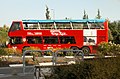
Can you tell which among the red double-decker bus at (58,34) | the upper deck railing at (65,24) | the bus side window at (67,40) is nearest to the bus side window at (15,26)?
the red double-decker bus at (58,34)

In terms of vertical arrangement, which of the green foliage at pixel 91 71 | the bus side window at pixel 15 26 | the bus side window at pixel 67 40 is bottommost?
the bus side window at pixel 67 40

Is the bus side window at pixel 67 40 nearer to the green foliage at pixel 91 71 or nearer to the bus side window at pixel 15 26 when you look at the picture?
the bus side window at pixel 15 26

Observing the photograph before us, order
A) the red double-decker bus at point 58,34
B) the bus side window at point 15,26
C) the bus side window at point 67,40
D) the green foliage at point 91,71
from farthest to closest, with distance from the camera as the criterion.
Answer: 1. the bus side window at point 15,26
2. the bus side window at point 67,40
3. the red double-decker bus at point 58,34
4. the green foliage at point 91,71

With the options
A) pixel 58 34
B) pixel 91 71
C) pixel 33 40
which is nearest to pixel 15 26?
pixel 33 40

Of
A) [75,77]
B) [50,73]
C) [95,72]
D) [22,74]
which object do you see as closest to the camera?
[95,72]

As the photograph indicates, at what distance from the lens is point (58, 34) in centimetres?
3625

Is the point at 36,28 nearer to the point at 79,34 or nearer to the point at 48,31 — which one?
the point at 48,31

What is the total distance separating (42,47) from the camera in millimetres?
36125

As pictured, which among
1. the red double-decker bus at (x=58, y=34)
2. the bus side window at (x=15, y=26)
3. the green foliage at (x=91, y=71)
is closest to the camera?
the green foliage at (x=91, y=71)

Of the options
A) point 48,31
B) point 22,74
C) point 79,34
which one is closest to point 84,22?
point 79,34

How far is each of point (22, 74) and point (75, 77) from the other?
7425 millimetres

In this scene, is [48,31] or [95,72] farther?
[48,31]

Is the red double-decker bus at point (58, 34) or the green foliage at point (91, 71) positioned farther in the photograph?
the red double-decker bus at point (58, 34)

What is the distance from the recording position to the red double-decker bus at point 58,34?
36.2m
